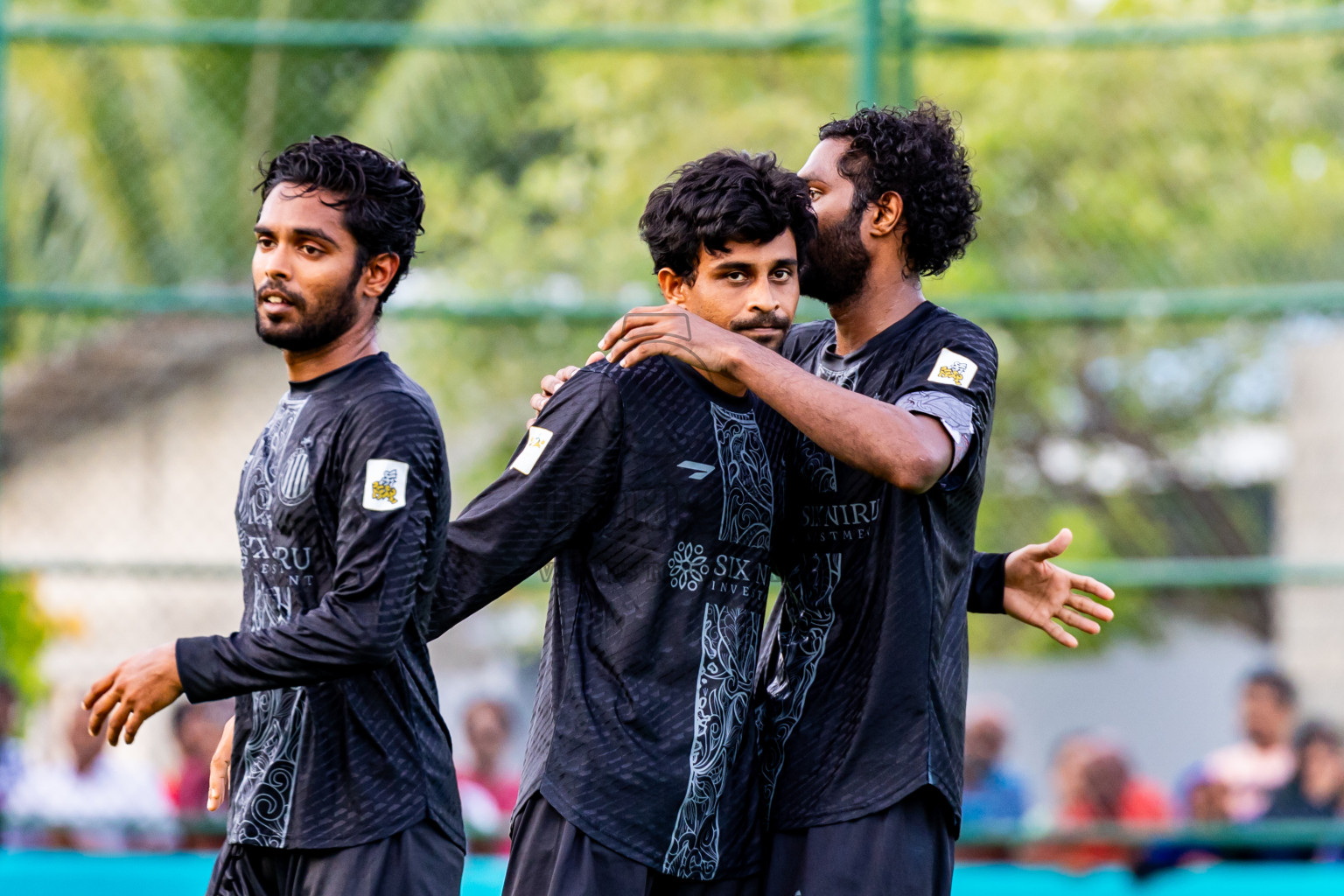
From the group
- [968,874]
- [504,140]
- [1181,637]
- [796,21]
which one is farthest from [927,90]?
[1181,637]

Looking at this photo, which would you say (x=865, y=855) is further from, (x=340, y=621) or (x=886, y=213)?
(x=886, y=213)

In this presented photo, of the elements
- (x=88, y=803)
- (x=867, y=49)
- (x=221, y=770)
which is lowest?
(x=88, y=803)

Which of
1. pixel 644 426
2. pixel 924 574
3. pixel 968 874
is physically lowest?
pixel 968 874

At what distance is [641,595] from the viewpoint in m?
3.00

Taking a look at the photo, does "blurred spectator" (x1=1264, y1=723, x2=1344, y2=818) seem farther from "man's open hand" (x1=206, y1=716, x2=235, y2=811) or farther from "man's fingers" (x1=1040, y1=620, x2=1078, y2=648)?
"man's open hand" (x1=206, y1=716, x2=235, y2=811)

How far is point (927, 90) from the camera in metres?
7.45

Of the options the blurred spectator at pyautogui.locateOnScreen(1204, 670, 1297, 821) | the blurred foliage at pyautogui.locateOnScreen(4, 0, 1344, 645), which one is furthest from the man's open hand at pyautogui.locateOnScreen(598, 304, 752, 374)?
the blurred spectator at pyautogui.locateOnScreen(1204, 670, 1297, 821)

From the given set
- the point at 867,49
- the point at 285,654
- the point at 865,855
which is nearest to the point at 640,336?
the point at 285,654

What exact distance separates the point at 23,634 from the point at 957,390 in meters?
6.31

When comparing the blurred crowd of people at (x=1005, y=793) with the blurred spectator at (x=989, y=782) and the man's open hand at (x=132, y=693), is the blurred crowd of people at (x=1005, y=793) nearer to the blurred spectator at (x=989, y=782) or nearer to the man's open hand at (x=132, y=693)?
the blurred spectator at (x=989, y=782)

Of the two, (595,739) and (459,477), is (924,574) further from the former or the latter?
(459,477)

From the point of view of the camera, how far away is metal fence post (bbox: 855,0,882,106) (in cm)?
693

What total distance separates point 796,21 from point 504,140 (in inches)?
60.1

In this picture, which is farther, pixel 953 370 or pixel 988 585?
pixel 988 585
